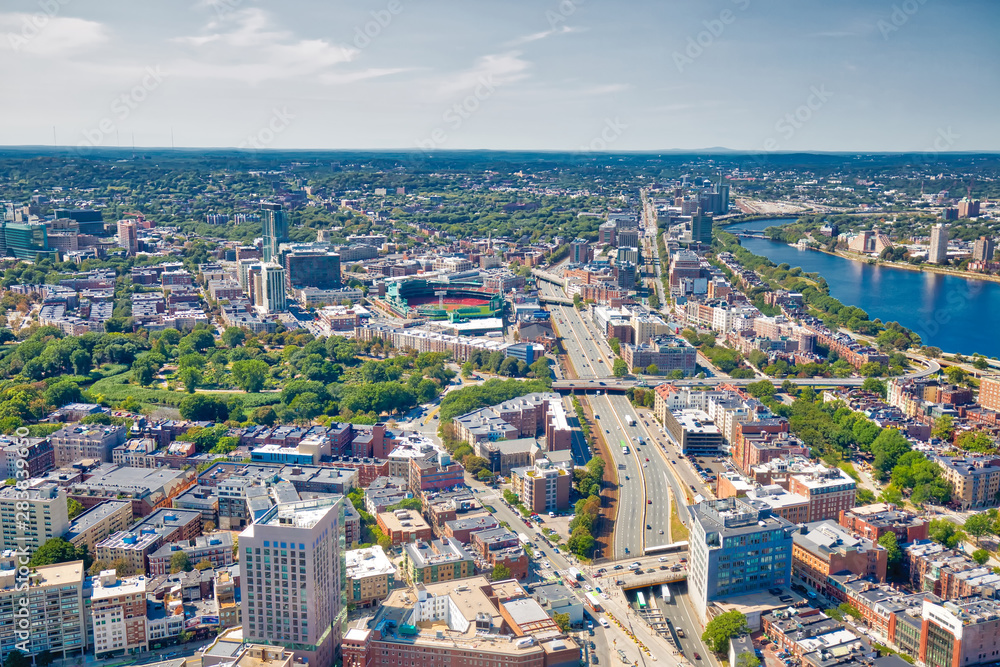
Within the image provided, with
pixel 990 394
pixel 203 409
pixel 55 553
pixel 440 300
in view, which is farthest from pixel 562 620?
pixel 440 300

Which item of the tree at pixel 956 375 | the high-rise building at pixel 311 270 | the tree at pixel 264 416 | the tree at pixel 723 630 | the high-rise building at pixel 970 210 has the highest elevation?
the high-rise building at pixel 970 210

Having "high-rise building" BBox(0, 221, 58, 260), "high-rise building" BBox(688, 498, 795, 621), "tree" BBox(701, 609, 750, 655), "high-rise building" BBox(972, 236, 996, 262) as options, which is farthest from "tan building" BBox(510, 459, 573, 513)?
"high-rise building" BBox(972, 236, 996, 262)

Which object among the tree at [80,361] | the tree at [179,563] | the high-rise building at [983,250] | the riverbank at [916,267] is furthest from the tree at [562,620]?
the high-rise building at [983,250]

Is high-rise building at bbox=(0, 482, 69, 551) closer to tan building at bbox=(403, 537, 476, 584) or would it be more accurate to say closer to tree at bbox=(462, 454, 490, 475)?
tan building at bbox=(403, 537, 476, 584)

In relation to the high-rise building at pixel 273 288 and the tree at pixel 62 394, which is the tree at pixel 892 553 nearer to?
the tree at pixel 62 394

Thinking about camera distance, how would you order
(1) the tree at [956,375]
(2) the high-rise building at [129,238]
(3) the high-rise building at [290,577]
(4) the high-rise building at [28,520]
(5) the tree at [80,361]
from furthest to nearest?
(2) the high-rise building at [129,238], (5) the tree at [80,361], (1) the tree at [956,375], (4) the high-rise building at [28,520], (3) the high-rise building at [290,577]

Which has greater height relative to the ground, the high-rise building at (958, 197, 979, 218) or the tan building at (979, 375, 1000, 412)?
the high-rise building at (958, 197, 979, 218)
